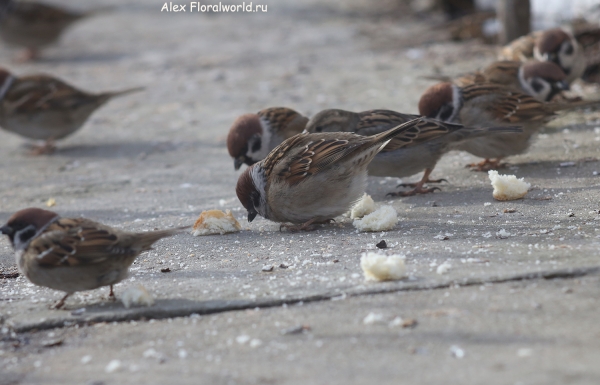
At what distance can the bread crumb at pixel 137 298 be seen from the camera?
3.34 metres

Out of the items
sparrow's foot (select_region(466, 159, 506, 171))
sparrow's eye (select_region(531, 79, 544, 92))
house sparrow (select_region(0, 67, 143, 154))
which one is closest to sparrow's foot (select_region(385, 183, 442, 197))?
sparrow's foot (select_region(466, 159, 506, 171))

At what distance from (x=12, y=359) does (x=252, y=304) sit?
1.04 metres

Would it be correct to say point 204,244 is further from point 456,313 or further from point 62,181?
point 62,181

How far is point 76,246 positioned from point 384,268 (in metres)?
1.45

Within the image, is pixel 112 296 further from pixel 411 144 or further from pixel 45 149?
pixel 45 149

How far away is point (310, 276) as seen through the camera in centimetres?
355

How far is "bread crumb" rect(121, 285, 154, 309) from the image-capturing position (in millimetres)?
3342

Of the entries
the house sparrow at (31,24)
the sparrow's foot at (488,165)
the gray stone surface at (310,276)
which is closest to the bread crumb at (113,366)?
the gray stone surface at (310,276)

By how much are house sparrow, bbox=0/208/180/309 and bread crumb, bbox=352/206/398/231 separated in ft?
4.44

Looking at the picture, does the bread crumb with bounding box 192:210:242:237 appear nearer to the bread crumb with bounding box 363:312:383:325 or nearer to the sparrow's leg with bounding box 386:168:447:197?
the sparrow's leg with bounding box 386:168:447:197

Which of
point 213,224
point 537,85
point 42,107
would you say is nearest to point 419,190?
point 213,224

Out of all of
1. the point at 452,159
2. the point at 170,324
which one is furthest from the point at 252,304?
the point at 452,159

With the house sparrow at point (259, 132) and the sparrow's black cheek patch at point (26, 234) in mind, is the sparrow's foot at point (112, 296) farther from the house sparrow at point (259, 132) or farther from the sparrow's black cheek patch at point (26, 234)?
the house sparrow at point (259, 132)

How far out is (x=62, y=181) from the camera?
259 inches
